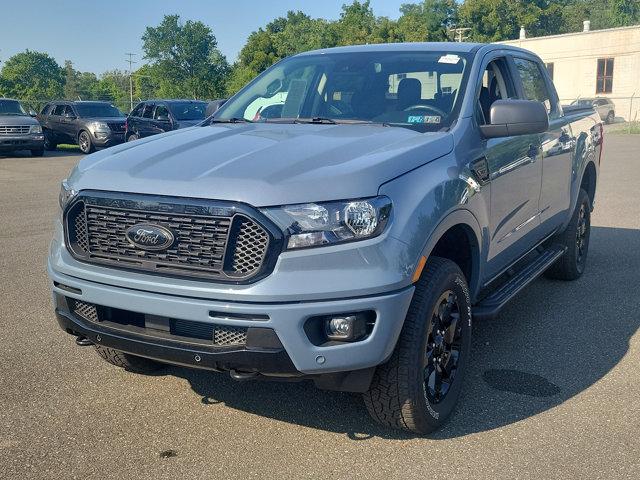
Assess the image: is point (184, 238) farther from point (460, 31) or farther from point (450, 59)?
point (460, 31)

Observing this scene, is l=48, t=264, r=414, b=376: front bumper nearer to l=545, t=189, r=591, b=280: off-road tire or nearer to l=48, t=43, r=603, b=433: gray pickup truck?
l=48, t=43, r=603, b=433: gray pickup truck

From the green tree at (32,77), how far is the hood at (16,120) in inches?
2038

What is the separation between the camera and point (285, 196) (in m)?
2.89

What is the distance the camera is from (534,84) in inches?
216

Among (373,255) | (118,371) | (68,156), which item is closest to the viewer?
(373,255)

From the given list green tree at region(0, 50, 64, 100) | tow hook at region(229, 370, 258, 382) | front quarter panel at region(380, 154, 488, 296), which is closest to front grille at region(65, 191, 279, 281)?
tow hook at region(229, 370, 258, 382)

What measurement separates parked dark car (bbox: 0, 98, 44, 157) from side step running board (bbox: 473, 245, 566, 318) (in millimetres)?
18301

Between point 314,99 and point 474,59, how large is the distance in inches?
40.8

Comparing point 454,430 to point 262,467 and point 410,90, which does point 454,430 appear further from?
point 410,90

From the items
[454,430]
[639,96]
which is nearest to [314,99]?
[454,430]

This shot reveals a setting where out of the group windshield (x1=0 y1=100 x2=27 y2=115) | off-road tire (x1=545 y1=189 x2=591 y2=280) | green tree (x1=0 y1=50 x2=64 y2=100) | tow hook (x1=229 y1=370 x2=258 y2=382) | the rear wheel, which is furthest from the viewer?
green tree (x1=0 y1=50 x2=64 y2=100)

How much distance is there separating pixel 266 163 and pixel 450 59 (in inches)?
71.9

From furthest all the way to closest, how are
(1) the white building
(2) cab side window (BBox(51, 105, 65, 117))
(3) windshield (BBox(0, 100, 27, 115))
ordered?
(1) the white building, (2) cab side window (BBox(51, 105, 65, 117)), (3) windshield (BBox(0, 100, 27, 115))

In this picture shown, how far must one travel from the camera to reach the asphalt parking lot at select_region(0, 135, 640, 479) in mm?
3146
